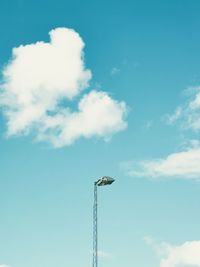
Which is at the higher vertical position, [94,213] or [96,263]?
[94,213]

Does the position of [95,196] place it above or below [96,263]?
above

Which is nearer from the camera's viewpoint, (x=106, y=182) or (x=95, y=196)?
(x=106, y=182)

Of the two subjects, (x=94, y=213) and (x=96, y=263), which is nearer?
(x=96, y=263)

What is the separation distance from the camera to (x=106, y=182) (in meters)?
32.6

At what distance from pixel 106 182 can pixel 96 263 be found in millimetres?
5424

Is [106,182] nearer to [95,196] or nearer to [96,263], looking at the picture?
[95,196]

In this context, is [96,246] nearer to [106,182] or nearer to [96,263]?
[96,263]

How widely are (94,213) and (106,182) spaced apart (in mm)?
3169

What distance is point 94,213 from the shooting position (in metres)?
34.5

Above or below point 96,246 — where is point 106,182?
above

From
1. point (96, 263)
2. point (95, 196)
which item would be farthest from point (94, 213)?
point (96, 263)

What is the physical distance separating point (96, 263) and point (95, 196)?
4.88m

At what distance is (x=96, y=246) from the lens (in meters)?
33.0

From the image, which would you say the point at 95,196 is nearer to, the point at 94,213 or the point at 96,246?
the point at 94,213
